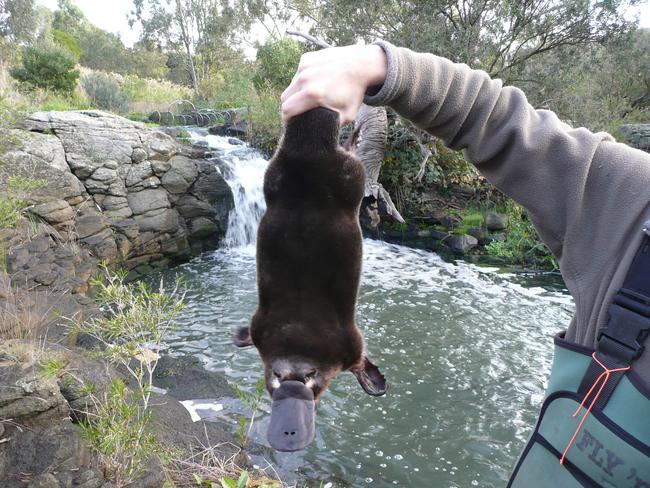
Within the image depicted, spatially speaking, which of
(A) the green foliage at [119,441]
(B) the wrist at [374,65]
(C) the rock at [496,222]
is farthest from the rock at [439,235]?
(B) the wrist at [374,65]

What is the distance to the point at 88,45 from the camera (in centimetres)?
3112

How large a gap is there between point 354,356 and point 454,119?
615mm

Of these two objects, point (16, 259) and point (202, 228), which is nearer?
point (16, 259)

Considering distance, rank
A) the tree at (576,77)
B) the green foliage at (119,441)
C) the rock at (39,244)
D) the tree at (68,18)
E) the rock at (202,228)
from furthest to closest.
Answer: the tree at (68,18) < the tree at (576,77) < the rock at (202,228) < the rock at (39,244) < the green foliage at (119,441)

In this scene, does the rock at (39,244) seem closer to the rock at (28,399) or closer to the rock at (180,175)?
the rock at (180,175)

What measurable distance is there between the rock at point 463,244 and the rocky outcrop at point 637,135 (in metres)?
5.22

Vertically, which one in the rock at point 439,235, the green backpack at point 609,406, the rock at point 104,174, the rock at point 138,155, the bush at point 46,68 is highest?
the bush at point 46,68

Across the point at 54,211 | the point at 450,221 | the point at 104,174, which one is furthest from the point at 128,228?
the point at 450,221

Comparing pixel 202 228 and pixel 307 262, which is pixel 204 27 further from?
pixel 307 262

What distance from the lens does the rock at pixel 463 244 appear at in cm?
1062

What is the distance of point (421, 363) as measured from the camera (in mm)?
6344

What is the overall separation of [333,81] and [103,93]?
15.5 m

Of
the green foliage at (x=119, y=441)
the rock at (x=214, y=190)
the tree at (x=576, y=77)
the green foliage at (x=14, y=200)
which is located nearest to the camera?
the green foliage at (x=119, y=441)

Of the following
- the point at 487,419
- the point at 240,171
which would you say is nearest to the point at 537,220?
the point at 487,419
